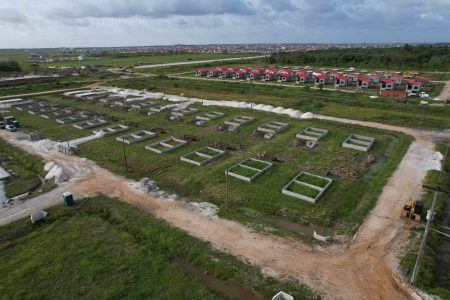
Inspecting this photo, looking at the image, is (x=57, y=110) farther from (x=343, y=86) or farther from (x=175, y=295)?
(x=343, y=86)

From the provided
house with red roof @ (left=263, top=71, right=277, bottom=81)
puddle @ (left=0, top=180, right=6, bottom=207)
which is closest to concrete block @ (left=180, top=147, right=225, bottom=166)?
puddle @ (left=0, top=180, right=6, bottom=207)

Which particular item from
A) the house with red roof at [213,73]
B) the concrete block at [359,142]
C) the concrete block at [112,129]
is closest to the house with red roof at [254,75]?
the house with red roof at [213,73]

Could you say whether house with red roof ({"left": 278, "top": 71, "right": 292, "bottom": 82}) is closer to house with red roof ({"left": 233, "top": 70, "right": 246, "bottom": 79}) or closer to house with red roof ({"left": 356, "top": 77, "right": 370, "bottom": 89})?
house with red roof ({"left": 233, "top": 70, "right": 246, "bottom": 79})

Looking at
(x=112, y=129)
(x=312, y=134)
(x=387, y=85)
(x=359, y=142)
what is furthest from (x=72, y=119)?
(x=387, y=85)

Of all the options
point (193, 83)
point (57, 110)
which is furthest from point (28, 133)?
point (193, 83)

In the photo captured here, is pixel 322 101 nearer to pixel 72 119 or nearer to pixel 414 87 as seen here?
pixel 414 87

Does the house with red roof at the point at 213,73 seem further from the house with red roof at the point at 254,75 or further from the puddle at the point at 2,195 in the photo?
the puddle at the point at 2,195
